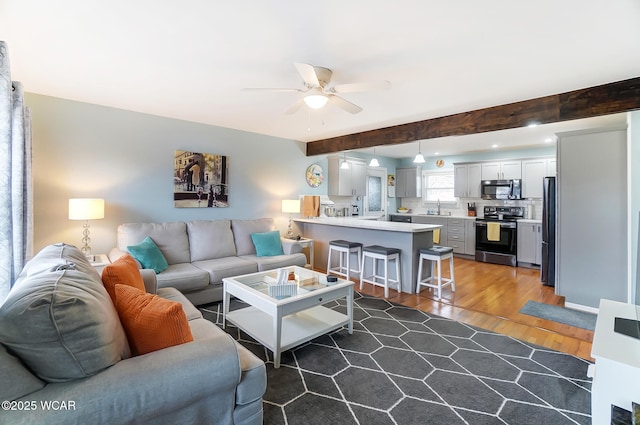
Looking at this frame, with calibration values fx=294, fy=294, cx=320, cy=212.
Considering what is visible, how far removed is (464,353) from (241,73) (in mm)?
3117

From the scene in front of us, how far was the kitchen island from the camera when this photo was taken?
4.04 m

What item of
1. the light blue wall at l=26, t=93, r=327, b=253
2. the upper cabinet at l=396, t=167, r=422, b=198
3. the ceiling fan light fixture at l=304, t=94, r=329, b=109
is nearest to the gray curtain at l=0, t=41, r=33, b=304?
the light blue wall at l=26, t=93, r=327, b=253

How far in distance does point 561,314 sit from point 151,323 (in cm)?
412

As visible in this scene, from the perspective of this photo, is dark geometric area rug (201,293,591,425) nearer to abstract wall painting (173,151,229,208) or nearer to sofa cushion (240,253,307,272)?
sofa cushion (240,253,307,272)

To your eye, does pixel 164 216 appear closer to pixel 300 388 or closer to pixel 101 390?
pixel 300 388

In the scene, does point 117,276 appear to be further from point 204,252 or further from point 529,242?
point 529,242

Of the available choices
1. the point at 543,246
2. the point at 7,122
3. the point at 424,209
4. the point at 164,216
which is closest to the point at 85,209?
the point at 164,216

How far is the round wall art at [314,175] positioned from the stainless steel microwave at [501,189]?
3503 mm

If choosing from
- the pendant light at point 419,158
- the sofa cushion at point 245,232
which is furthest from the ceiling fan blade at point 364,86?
the pendant light at point 419,158

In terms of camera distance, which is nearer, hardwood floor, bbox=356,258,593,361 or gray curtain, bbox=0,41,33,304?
gray curtain, bbox=0,41,33,304

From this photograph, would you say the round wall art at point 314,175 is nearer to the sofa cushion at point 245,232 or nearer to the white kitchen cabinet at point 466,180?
the sofa cushion at point 245,232

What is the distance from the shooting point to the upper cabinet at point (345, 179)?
6.17m

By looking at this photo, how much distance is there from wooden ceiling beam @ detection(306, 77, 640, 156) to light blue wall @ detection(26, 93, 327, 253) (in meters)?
2.17

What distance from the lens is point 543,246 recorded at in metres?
4.54
